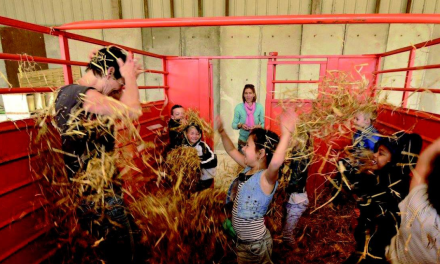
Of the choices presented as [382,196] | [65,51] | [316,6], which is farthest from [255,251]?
[316,6]

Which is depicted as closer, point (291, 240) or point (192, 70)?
point (291, 240)

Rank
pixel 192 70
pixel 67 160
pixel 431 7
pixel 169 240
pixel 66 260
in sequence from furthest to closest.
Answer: pixel 431 7 → pixel 192 70 → pixel 169 240 → pixel 66 260 → pixel 67 160

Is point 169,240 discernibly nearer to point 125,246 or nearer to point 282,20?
point 125,246

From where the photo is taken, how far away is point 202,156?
3.25m

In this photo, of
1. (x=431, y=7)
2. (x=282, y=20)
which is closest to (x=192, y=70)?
(x=282, y=20)

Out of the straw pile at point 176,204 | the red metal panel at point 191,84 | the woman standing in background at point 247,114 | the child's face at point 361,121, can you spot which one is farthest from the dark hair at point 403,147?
the red metal panel at point 191,84

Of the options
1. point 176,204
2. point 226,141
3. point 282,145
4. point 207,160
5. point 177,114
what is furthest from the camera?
point 177,114

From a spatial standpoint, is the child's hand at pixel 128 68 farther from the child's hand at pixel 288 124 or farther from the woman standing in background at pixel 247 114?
the woman standing in background at pixel 247 114

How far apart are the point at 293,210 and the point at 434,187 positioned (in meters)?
1.52

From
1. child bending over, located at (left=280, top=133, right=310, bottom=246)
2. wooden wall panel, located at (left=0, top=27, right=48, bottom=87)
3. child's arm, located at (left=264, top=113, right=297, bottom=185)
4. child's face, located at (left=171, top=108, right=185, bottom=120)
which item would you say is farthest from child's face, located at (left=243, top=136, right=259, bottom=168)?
wooden wall panel, located at (left=0, top=27, right=48, bottom=87)

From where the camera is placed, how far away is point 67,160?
5.63 feet

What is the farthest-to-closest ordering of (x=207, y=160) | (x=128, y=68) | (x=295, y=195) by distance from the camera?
(x=207, y=160)
(x=295, y=195)
(x=128, y=68)

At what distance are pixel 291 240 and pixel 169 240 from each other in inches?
53.7

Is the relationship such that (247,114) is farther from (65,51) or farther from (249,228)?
(65,51)
